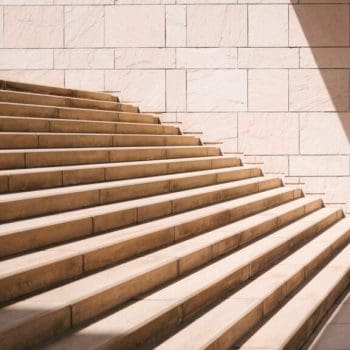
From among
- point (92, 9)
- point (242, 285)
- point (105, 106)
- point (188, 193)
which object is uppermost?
point (92, 9)

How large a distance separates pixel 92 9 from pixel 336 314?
23.0ft

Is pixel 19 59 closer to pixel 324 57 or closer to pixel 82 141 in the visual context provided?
pixel 82 141

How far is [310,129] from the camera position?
10531mm

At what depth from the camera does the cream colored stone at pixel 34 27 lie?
1047 centimetres

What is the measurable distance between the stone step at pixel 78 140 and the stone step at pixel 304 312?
286cm

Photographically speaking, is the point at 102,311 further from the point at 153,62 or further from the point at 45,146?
the point at 153,62

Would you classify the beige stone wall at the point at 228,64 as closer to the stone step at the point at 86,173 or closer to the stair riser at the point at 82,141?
the stair riser at the point at 82,141

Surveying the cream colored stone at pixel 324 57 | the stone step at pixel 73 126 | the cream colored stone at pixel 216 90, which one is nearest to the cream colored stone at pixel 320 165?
the cream colored stone at pixel 216 90

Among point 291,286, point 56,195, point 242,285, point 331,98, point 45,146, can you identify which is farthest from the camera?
point 331,98

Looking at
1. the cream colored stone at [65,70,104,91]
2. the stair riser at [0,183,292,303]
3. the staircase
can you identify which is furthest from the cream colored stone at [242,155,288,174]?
the stair riser at [0,183,292,303]

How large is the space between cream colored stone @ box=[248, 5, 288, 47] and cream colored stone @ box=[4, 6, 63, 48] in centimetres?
332

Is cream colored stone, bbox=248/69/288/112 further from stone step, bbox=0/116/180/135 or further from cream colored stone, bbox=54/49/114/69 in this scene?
cream colored stone, bbox=54/49/114/69

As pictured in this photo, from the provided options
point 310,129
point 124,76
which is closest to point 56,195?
point 124,76

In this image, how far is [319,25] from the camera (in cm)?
1051
